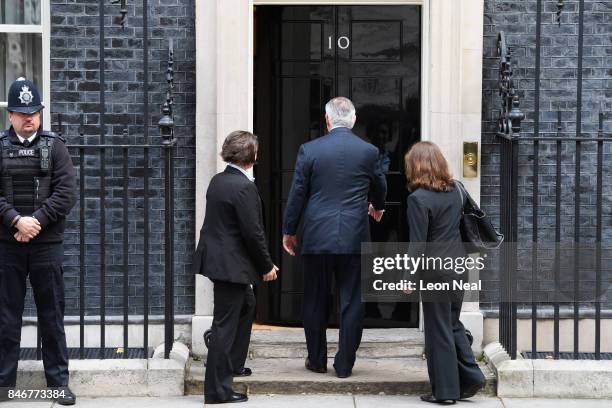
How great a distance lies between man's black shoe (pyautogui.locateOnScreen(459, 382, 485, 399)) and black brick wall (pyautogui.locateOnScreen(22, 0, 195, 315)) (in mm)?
2144

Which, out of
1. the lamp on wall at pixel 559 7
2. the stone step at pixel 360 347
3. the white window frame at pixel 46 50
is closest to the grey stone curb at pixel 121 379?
the stone step at pixel 360 347

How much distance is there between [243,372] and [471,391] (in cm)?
138

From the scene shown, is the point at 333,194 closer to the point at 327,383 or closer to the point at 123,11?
the point at 327,383

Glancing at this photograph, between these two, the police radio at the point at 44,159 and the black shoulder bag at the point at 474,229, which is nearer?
the police radio at the point at 44,159

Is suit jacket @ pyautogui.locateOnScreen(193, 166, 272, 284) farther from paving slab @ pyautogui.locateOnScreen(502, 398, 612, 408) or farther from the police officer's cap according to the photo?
paving slab @ pyautogui.locateOnScreen(502, 398, 612, 408)

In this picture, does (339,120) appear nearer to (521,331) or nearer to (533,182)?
(533,182)

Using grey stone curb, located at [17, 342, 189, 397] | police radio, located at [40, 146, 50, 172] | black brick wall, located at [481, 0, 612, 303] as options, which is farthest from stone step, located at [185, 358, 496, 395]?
police radio, located at [40, 146, 50, 172]

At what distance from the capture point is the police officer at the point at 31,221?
7016 mm

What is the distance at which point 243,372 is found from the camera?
764 centimetres

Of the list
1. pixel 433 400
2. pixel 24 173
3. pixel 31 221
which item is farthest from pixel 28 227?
pixel 433 400

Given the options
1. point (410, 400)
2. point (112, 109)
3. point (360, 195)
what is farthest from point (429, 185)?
point (112, 109)

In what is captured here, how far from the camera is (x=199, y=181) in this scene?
826 centimetres

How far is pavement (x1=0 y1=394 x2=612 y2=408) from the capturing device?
23.9 feet

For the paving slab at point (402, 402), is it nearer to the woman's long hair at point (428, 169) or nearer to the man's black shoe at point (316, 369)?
the man's black shoe at point (316, 369)
